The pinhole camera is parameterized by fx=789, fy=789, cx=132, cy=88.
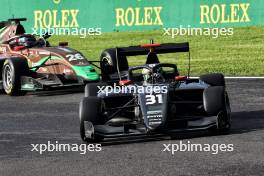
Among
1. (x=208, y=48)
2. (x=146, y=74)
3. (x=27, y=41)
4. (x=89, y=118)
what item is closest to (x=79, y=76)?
(x=27, y=41)

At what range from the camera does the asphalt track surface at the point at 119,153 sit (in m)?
8.34

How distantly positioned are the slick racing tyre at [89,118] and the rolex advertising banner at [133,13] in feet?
48.8

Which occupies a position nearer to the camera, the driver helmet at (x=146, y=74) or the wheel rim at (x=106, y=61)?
the driver helmet at (x=146, y=74)

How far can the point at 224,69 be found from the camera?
18.9 metres

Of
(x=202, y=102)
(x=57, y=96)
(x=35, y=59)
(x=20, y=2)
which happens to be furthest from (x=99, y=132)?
(x=20, y=2)

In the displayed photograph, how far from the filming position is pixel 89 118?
1011 cm

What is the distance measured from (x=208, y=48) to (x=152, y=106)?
14.0m

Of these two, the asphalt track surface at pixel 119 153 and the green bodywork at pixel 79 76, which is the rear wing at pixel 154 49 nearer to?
the asphalt track surface at pixel 119 153

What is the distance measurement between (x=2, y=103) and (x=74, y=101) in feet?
4.55

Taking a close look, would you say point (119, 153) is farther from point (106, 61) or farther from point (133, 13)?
point (133, 13)

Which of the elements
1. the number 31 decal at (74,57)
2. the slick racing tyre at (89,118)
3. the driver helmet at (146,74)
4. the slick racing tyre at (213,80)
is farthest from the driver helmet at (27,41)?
the slick racing tyre at (89,118)

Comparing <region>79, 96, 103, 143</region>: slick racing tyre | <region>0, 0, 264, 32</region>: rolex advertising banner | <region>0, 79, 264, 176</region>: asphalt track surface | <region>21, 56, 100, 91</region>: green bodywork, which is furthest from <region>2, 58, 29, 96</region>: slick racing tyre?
<region>0, 0, 264, 32</region>: rolex advertising banner

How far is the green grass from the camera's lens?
19.2 meters

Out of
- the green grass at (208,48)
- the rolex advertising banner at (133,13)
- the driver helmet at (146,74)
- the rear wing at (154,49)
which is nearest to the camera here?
the driver helmet at (146,74)
